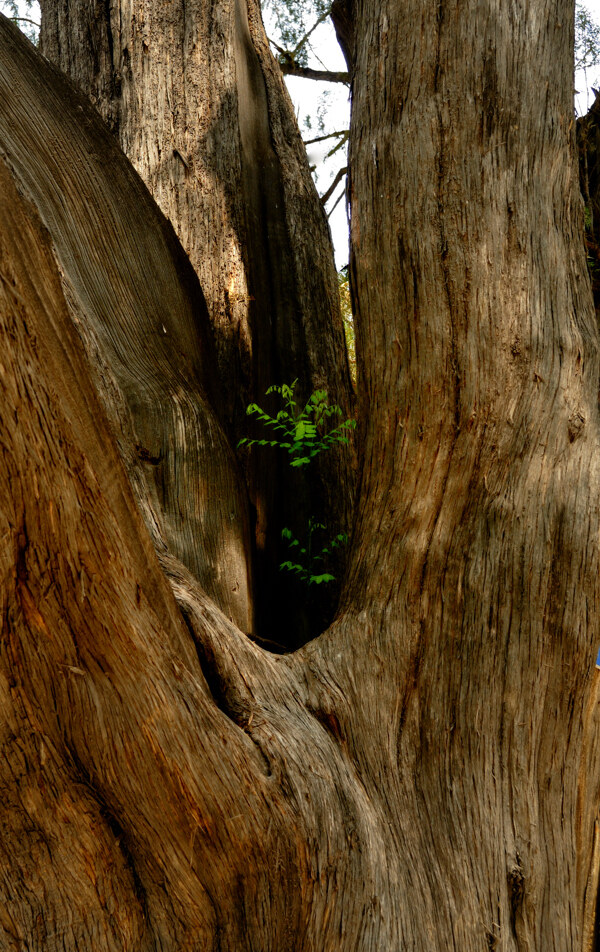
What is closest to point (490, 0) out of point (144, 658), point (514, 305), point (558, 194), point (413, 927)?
point (558, 194)

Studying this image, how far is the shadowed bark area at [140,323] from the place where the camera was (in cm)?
213

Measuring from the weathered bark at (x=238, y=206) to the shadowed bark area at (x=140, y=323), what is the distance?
0.48m

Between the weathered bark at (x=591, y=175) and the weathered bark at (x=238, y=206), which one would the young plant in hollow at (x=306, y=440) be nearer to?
the weathered bark at (x=238, y=206)

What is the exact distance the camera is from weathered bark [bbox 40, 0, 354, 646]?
3.06 metres

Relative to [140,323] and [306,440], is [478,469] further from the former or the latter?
[140,323]

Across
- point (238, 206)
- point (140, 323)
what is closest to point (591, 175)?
point (238, 206)

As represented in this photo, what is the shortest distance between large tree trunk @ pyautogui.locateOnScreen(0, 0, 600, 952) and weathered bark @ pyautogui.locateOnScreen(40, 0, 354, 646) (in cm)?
64

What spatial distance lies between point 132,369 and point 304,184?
1601mm

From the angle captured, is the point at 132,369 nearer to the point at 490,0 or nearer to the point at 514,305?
the point at 514,305

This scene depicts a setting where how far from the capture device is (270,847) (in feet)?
5.29

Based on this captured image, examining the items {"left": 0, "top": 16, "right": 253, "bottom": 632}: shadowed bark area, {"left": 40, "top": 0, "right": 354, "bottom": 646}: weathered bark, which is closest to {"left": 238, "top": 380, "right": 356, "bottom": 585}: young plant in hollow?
{"left": 40, "top": 0, "right": 354, "bottom": 646}: weathered bark

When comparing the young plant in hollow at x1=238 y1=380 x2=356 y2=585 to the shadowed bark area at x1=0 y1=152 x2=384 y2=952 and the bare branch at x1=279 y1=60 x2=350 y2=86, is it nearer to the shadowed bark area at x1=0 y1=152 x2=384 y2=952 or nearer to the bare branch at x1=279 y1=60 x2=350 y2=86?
the shadowed bark area at x1=0 y1=152 x2=384 y2=952

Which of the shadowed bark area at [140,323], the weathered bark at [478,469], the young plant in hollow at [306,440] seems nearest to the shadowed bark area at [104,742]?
the weathered bark at [478,469]

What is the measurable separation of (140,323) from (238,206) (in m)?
1.05
